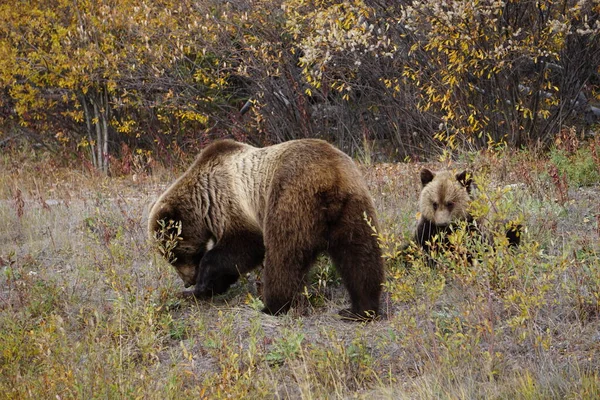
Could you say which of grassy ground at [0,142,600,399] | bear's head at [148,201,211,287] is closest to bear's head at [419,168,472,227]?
grassy ground at [0,142,600,399]

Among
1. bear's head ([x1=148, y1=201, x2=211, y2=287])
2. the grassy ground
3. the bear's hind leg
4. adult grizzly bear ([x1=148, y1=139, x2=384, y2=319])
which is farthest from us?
bear's head ([x1=148, y1=201, x2=211, y2=287])

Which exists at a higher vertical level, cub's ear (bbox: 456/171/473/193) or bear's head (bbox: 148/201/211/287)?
cub's ear (bbox: 456/171/473/193)

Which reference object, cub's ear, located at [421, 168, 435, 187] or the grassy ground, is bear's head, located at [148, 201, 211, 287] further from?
cub's ear, located at [421, 168, 435, 187]

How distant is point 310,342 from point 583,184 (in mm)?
4356

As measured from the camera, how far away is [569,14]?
947 cm

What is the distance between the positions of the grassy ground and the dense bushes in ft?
7.37

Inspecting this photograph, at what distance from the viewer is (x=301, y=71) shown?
13.3 m

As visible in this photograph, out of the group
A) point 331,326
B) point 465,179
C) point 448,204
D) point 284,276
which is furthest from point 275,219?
point 465,179

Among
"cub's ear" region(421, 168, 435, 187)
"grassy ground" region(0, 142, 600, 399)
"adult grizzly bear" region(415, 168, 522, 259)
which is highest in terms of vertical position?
"cub's ear" region(421, 168, 435, 187)

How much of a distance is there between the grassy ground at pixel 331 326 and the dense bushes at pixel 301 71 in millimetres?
2246

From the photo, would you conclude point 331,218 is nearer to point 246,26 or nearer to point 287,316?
point 287,316

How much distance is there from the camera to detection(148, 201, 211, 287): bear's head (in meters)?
6.12

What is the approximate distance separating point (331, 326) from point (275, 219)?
83 centimetres

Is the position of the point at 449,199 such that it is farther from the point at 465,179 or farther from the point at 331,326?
the point at 331,326
